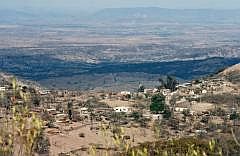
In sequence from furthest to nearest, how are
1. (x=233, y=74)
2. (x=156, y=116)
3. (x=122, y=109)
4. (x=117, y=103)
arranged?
(x=233, y=74) → (x=117, y=103) → (x=122, y=109) → (x=156, y=116)

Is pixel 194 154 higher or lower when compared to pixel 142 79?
higher

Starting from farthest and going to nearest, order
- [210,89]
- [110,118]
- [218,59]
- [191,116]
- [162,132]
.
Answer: [218,59] → [210,89] → [191,116] → [110,118] → [162,132]

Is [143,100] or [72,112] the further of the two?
[143,100]

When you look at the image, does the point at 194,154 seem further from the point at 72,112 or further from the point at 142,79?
the point at 142,79

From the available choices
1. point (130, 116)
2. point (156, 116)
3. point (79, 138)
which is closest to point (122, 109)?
point (130, 116)

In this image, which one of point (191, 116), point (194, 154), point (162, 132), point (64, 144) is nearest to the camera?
point (194, 154)

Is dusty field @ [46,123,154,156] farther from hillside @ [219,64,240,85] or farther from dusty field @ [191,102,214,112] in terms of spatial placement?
hillside @ [219,64,240,85]

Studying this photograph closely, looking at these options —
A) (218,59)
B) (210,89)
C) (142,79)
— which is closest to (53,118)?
(210,89)

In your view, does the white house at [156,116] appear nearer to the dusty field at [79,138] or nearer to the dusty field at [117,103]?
the dusty field at [79,138]

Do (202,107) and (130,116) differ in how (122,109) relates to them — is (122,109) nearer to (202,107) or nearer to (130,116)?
(130,116)
